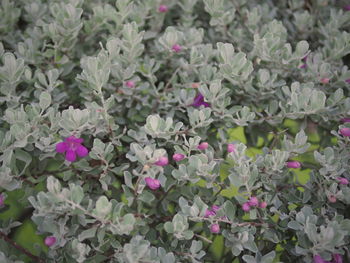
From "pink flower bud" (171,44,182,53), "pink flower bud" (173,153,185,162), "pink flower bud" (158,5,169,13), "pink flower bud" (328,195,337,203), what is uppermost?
"pink flower bud" (158,5,169,13)

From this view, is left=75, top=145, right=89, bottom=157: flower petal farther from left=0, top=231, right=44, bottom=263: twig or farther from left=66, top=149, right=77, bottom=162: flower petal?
left=0, top=231, right=44, bottom=263: twig

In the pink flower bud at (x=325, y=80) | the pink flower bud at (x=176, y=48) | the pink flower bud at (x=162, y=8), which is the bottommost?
the pink flower bud at (x=325, y=80)

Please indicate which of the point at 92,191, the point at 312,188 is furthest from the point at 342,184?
the point at 92,191

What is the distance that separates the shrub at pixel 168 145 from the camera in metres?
1.09

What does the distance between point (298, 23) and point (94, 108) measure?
0.98 meters

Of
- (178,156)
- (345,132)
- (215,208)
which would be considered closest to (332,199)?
(345,132)

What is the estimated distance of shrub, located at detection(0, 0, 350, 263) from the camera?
43.0 inches

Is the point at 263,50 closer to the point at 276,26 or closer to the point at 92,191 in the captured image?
the point at 276,26

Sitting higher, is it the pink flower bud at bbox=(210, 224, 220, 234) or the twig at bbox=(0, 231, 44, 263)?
the pink flower bud at bbox=(210, 224, 220, 234)

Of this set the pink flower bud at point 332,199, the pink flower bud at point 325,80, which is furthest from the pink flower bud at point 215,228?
the pink flower bud at point 325,80

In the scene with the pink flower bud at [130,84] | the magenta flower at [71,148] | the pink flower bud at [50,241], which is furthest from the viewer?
the pink flower bud at [130,84]

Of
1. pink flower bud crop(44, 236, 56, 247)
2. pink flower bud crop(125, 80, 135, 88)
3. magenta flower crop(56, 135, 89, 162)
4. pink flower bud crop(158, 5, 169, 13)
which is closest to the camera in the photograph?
pink flower bud crop(44, 236, 56, 247)

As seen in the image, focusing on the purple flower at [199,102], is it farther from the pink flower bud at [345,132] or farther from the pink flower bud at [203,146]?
the pink flower bud at [345,132]

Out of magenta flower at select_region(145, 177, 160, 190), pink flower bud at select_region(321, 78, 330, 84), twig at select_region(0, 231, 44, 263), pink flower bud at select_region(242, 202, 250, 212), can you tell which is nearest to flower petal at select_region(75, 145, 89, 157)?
magenta flower at select_region(145, 177, 160, 190)
